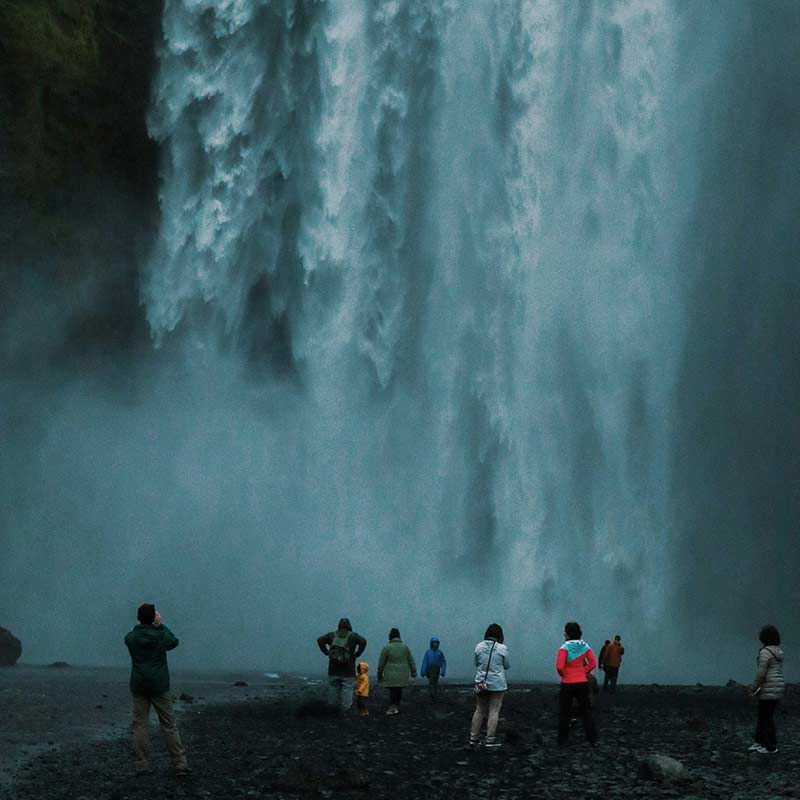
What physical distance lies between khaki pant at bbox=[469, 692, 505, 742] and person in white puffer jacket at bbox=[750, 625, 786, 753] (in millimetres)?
2913

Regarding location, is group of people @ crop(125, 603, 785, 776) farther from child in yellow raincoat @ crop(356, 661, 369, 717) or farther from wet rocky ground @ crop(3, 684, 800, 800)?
wet rocky ground @ crop(3, 684, 800, 800)

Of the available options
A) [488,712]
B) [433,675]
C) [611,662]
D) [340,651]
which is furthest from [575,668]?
[611,662]

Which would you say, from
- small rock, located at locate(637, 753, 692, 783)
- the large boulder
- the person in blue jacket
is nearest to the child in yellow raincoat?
the person in blue jacket

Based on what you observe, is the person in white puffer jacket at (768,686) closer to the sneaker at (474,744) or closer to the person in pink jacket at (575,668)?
the person in pink jacket at (575,668)

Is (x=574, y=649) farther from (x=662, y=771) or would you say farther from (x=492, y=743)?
(x=662, y=771)

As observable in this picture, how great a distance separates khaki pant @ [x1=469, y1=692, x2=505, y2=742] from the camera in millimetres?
14234

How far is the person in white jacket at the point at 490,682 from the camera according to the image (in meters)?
14.1

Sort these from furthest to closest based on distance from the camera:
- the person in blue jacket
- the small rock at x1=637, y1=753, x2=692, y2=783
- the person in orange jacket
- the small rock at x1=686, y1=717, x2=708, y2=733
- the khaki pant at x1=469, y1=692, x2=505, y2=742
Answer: the person in orange jacket
the person in blue jacket
the small rock at x1=686, y1=717, x2=708, y2=733
the khaki pant at x1=469, y1=692, x2=505, y2=742
the small rock at x1=637, y1=753, x2=692, y2=783

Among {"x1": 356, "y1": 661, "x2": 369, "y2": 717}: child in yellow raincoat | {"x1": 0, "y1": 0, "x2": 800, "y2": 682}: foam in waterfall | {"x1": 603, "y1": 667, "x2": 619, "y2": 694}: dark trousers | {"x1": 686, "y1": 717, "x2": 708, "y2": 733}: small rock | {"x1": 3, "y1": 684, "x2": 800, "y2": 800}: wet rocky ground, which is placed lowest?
{"x1": 3, "y1": 684, "x2": 800, "y2": 800}: wet rocky ground

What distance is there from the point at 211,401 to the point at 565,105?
53.5ft

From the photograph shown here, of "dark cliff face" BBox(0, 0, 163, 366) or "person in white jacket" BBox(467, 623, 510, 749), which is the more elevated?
"dark cliff face" BBox(0, 0, 163, 366)

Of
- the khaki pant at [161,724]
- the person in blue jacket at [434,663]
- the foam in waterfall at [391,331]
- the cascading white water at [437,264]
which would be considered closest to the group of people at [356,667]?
the person in blue jacket at [434,663]

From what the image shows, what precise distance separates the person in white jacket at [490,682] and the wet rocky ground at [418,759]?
264 millimetres

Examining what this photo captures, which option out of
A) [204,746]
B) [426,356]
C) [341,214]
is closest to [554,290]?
[426,356]
